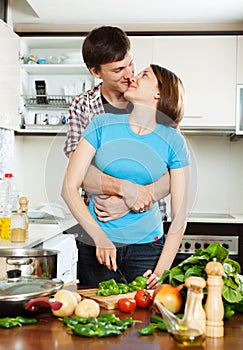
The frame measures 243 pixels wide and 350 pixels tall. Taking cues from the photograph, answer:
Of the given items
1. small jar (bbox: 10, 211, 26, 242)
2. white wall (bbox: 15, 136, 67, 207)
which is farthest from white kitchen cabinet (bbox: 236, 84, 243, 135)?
small jar (bbox: 10, 211, 26, 242)

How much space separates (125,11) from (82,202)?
2.31 metres

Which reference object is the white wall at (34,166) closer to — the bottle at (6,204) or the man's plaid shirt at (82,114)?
the bottle at (6,204)

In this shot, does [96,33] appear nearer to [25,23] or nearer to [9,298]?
[9,298]

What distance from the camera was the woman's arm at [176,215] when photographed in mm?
1995

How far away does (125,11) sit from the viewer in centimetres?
394

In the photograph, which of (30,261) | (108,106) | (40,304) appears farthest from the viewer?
(108,106)

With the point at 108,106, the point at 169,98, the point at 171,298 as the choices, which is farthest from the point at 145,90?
the point at 171,298

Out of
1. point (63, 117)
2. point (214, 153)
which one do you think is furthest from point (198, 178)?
point (63, 117)

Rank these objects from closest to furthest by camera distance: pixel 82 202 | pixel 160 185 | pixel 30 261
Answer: pixel 30 261 < pixel 82 202 < pixel 160 185

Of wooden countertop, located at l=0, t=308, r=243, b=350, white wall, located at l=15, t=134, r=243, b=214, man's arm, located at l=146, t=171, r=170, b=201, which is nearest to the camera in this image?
wooden countertop, located at l=0, t=308, r=243, b=350

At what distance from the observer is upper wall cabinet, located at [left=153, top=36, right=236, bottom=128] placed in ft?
13.4

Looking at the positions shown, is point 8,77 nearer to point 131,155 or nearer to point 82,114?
point 82,114

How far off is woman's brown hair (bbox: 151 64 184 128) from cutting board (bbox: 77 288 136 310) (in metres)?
0.66

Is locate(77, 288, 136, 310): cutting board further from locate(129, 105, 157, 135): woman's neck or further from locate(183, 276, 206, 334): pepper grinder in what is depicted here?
locate(129, 105, 157, 135): woman's neck
